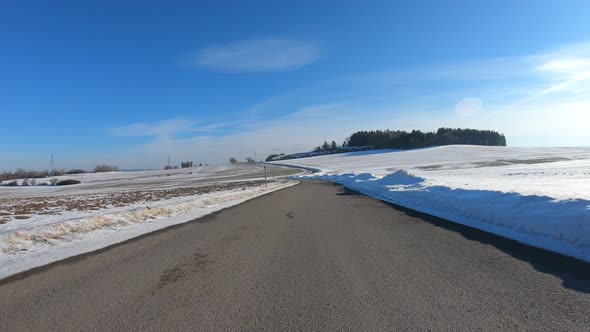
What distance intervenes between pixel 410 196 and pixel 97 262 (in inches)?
546

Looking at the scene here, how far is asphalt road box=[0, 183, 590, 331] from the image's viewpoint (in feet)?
12.8

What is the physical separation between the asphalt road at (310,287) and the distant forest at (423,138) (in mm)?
114819

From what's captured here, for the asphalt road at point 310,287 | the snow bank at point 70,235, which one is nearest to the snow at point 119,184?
the snow bank at point 70,235

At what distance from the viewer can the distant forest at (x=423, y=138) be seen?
121 m

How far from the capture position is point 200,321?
A: 12.9 feet

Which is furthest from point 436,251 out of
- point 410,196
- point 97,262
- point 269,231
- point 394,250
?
point 410,196

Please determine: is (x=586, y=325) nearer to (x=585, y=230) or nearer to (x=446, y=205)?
(x=585, y=230)

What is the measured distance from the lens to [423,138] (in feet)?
407

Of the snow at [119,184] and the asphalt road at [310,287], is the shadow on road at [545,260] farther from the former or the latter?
the snow at [119,184]

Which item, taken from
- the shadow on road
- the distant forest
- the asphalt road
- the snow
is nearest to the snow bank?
the asphalt road

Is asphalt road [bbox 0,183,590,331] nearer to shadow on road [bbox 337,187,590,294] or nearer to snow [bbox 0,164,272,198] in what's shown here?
shadow on road [bbox 337,187,590,294]

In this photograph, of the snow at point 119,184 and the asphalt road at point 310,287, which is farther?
the snow at point 119,184

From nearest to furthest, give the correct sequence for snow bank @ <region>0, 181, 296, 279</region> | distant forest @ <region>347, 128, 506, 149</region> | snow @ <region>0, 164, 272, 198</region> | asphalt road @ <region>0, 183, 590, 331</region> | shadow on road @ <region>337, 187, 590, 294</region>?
asphalt road @ <region>0, 183, 590, 331</region> < shadow on road @ <region>337, 187, 590, 294</region> < snow bank @ <region>0, 181, 296, 279</region> < snow @ <region>0, 164, 272, 198</region> < distant forest @ <region>347, 128, 506, 149</region>

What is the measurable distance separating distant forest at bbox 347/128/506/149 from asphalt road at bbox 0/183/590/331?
11482cm
